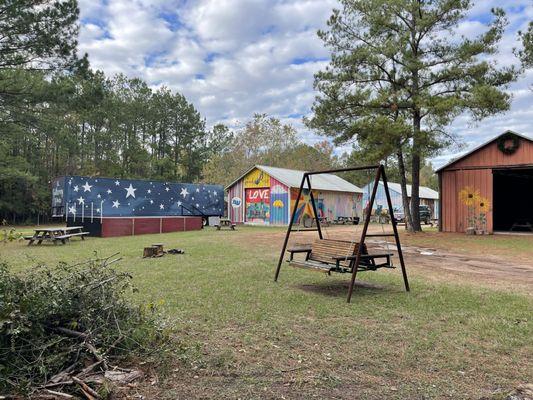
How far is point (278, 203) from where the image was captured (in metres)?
26.1

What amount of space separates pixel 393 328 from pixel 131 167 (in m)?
39.8

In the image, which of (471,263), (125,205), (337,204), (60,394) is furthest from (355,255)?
(337,204)

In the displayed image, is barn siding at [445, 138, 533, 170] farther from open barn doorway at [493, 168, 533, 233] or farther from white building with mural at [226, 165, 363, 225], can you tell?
white building with mural at [226, 165, 363, 225]

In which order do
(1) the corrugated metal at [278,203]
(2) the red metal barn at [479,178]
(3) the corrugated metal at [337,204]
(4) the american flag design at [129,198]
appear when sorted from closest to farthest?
(2) the red metal barn at [479,178]
(4) the american flag design at [129,198]
(1) the corrugated metal at [278,203]
(3) the corrugated metal at [337,204]

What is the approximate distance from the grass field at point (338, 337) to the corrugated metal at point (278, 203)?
701 inches

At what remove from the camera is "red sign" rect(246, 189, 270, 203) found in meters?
26.7

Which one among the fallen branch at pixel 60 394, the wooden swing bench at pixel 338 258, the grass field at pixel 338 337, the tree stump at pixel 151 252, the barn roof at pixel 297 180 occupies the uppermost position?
the barn roof at pixel 297 180

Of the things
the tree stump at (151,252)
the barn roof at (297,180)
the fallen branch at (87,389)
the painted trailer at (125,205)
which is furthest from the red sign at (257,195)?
the fallen branch at (87,389)

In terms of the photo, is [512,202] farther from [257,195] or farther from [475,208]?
[257,195]

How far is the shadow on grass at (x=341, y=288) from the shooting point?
21.2 ft

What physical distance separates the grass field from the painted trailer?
1108cm

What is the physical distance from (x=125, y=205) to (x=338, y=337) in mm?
18622

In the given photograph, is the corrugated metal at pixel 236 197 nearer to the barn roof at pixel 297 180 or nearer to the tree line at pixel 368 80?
the barn roof at pixel 297 180

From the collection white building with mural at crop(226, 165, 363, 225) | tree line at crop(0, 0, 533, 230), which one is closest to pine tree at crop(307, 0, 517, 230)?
tree line at crop(0, 0, 533, 230)
